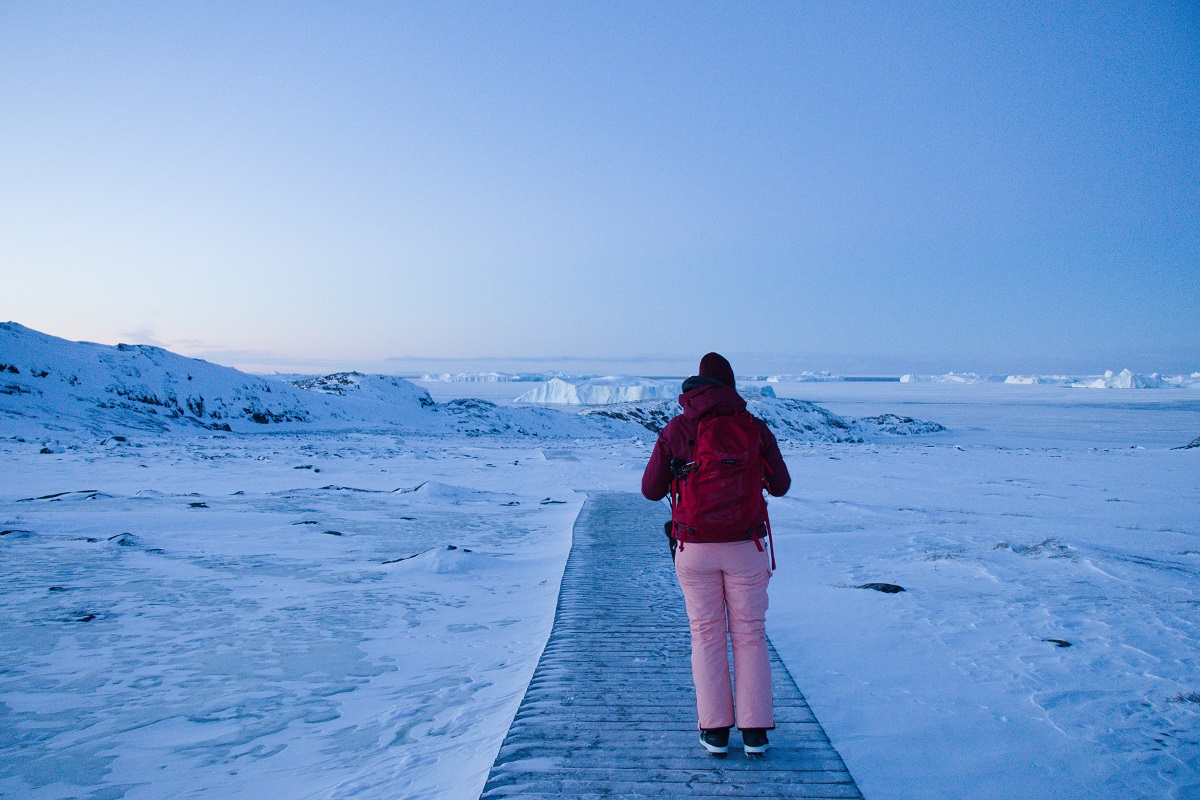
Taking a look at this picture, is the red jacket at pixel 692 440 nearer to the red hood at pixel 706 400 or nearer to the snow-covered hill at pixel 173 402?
the red hood at pixel 706 400

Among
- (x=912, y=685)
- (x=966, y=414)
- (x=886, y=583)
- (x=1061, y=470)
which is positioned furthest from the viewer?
(x=966, y=414)

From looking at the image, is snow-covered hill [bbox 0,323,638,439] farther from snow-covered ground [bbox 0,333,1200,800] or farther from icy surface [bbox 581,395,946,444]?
snow-covered ground [bbox 0,333,1200,800]

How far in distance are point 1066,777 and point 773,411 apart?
143 feet

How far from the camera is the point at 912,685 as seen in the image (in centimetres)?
394

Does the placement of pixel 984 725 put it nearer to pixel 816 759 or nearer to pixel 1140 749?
pixel 1140 749

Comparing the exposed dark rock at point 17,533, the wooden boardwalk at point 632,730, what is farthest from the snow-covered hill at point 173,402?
the wooden boardwalk at point 632,730

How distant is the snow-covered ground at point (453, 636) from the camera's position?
3150 millimetres

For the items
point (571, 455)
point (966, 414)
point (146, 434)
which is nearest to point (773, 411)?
point (571, 455)

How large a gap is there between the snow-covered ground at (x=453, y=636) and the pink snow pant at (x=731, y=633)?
61 cm

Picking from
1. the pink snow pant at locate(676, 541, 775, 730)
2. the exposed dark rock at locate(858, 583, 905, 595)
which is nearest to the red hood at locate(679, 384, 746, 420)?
the pink snow pant at locate(676, 541, 775, 730)

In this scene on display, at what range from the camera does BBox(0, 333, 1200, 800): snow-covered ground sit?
315 centimetres

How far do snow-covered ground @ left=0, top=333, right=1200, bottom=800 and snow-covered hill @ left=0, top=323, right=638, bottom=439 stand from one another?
14853mm

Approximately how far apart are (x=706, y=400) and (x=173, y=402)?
110ft

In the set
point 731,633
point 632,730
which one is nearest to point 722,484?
point 731,633
